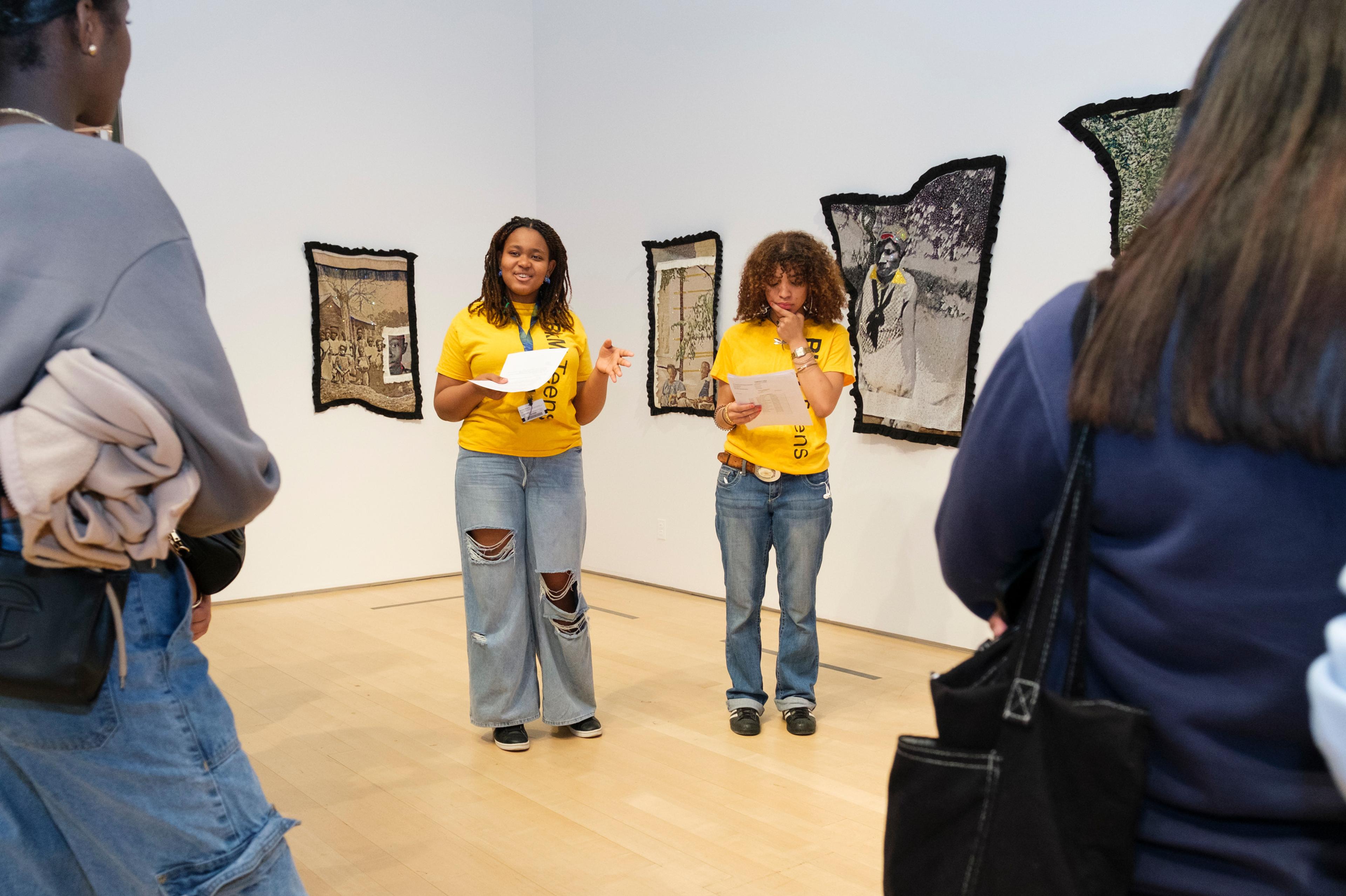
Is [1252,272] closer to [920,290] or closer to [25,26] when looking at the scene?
[25,26]

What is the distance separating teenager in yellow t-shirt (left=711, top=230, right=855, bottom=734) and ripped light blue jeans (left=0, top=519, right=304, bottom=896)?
2406mm

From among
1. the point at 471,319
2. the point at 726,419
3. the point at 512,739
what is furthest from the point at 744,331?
the point at 512,739

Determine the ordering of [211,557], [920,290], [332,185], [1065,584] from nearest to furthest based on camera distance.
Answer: [1065,584]
[211,557]
[920,290]
[332,185]

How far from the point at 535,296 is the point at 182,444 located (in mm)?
2428

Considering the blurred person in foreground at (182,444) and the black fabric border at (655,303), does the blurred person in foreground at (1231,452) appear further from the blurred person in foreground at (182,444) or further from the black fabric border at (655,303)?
the black fabric border at (655,303)

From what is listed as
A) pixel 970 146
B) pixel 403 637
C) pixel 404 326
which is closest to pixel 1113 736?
pixel 970 146

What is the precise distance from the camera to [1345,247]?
748mm

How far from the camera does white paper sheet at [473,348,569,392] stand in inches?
122

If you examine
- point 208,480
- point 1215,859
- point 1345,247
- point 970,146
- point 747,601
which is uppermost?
point 970,146

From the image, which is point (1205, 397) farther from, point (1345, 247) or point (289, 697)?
point (289, 697)

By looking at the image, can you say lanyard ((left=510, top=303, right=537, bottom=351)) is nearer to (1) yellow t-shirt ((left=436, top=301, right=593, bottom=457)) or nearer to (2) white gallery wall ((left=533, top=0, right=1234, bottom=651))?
(1) yellow t-shirt ((left=436, top=301, right=593, bottom=457))

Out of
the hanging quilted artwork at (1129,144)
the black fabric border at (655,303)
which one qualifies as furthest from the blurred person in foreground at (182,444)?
the black fabric border at (655,303)

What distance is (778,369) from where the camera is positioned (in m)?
3.47

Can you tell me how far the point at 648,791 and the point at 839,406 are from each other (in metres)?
2.51
